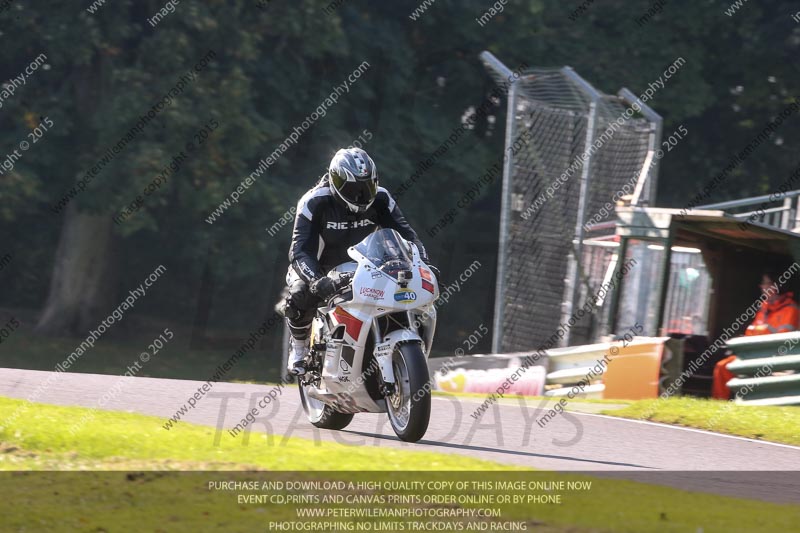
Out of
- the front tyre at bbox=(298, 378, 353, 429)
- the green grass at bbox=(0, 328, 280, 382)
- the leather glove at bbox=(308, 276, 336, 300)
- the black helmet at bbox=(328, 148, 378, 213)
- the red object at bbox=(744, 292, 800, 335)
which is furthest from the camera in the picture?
the green grass at bbox=(0, 328, 280, 382)

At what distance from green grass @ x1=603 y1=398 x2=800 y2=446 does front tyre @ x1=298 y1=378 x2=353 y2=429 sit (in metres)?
3.61

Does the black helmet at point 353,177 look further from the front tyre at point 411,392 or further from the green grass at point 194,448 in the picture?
the green grass at point 194,448

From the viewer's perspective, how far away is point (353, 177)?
9656mm

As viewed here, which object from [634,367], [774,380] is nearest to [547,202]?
[634,367]

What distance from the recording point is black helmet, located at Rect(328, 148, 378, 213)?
380 inches

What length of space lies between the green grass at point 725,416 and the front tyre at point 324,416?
142 inches

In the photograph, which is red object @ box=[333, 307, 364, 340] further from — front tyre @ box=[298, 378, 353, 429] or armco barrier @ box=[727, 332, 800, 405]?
armco barrier @ box=[727, 332, 800, 405]

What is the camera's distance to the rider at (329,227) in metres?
9.67

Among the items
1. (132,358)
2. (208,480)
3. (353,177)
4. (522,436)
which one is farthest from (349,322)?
(132,358)

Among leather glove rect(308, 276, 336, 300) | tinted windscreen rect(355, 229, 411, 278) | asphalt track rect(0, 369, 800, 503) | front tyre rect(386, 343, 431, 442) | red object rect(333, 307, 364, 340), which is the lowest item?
asphalt track rect(0, 369, 800, 503)

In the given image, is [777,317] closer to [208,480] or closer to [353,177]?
[353,177]

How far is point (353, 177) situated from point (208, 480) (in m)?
2.87

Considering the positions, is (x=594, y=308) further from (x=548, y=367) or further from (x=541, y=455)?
(x=541, y=455)

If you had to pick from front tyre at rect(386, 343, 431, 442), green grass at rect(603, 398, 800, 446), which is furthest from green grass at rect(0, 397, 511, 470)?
green grass at rect(603, 398, 800, 446)
